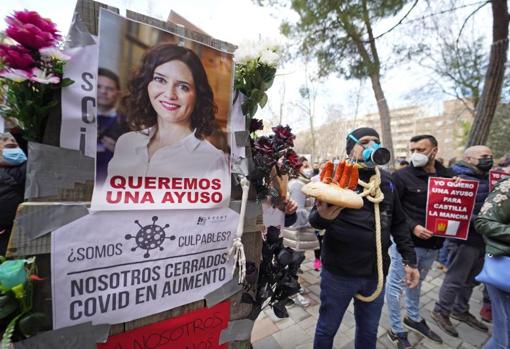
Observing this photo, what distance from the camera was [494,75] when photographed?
13.5 feet

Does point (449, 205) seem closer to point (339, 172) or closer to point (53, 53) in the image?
point (339, 172)

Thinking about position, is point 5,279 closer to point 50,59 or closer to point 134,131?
point 134,131

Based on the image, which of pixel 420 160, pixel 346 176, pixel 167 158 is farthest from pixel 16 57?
pixel 420 160

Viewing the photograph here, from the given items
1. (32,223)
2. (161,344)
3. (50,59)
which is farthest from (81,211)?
(161,344)

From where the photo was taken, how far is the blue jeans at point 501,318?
1.63 meters

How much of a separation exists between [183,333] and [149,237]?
21.9 inches

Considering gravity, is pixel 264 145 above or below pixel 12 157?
above

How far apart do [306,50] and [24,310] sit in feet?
18.2

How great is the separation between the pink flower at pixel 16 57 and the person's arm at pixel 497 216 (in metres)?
2.77

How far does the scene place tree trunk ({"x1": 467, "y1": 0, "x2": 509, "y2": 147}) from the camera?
13.0ft

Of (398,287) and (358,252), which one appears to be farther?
(398,287)

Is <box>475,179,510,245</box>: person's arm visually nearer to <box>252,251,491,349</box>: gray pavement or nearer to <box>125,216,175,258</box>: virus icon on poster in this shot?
<box>252,251,491,349</box>: gray pavement

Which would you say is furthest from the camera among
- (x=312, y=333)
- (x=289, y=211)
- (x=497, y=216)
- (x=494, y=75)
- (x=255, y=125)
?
(x=494, y=75)

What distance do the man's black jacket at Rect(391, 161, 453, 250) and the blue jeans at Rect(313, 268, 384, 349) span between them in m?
1.07
